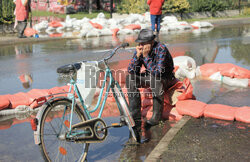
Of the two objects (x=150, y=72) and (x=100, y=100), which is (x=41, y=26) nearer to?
(x=150, y=72)

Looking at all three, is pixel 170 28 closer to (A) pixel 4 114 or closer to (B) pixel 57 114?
(A) pixel 4 114

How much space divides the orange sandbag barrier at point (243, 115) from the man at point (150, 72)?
975 millimetres

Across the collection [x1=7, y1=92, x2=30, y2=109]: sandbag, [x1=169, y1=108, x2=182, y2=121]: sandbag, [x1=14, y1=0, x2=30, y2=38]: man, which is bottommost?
[x1=169, y1=108, x2=182, y2=121]: sandbag

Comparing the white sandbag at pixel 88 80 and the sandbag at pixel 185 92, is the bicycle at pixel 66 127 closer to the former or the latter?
the white sandbag at pixel 88 80

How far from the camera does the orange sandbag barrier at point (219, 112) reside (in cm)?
435

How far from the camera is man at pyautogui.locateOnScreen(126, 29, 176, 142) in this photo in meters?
4.25

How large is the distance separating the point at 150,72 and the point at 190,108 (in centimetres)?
75

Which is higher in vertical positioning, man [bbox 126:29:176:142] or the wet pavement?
man [bbox 126:29:176:142]

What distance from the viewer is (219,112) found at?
4.43 meters

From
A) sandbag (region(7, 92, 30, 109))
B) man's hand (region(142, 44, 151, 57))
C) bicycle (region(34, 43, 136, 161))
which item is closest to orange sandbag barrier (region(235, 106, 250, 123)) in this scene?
man's hand (region(142, 44, 151, 57))

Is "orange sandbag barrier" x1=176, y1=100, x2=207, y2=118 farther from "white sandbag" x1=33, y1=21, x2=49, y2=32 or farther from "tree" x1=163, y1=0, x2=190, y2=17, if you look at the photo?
"tree" x1=163, y1=0, x2=190, y2=17

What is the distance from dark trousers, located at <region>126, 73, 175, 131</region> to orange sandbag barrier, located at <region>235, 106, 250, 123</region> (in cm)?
97

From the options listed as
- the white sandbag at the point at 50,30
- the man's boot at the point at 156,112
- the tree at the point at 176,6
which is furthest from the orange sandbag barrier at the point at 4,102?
the tree at the point at 176,6

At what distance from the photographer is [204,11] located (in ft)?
101
